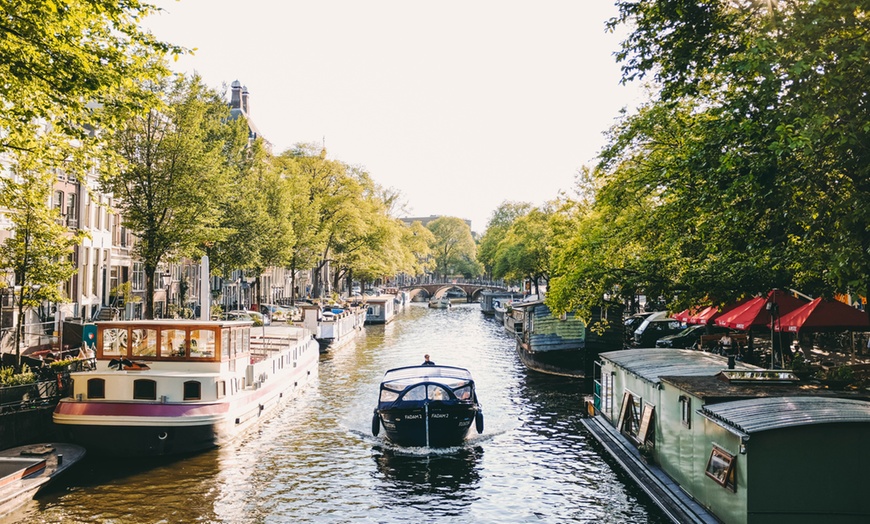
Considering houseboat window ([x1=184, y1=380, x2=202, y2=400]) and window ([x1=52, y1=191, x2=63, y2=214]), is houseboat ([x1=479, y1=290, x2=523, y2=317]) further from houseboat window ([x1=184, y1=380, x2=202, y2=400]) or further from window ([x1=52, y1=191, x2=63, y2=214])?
houseboat window ([x1=184, y1=380, x2=202, y2=400])

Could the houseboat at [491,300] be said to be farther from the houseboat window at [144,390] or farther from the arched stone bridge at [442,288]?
the houseboat window at [144,390]

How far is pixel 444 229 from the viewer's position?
16238 cm

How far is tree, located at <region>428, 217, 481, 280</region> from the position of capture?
530 ft

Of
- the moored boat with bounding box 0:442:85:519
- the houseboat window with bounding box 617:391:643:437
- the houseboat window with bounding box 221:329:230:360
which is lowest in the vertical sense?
the moored boat with bounding box 0:442:85:519

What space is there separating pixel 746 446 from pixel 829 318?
12.2 meters

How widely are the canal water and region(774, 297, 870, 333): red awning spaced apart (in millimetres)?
7587

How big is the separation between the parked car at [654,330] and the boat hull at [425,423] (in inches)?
877

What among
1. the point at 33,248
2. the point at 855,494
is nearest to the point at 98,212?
the point at 33,248

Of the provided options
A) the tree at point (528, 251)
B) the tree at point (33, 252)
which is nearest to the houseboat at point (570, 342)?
the tree at point (33, 252)

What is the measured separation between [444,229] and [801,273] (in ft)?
464

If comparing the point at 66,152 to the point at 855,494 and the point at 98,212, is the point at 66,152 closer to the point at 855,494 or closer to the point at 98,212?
A: the point at 855,494

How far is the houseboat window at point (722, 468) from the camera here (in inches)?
548

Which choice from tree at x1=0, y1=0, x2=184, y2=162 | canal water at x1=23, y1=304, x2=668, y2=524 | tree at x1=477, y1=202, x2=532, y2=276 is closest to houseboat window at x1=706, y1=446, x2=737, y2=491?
canal water at x1=23, y1=304, x2=668, y2=524

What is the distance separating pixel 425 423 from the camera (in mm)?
24312
